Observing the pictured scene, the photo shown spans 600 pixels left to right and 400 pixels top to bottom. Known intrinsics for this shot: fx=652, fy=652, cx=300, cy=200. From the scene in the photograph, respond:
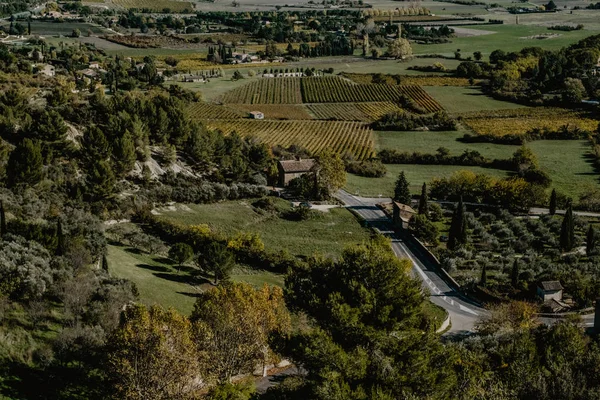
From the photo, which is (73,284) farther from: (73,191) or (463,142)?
(463,142)

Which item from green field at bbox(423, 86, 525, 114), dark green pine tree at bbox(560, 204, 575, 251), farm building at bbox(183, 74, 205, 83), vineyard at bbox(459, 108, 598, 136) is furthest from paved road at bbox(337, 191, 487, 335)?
farm building at bbox(183, 74, 205, 83)

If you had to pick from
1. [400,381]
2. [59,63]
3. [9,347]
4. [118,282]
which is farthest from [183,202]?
[59,63]

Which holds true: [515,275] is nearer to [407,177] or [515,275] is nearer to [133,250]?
[133,250]

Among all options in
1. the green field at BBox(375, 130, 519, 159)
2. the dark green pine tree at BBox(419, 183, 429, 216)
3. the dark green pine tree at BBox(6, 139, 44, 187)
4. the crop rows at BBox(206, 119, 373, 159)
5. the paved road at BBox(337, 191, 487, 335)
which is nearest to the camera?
the paved road at BBox(337, 191, 487, 335)

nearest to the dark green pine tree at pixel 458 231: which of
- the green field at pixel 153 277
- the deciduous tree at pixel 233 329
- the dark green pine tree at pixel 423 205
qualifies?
the dark green pine tree at pixel 423 205

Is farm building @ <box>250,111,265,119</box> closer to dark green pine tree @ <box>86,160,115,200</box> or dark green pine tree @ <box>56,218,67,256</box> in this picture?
dark green pine tree @ <box>86,160,115,200</box>

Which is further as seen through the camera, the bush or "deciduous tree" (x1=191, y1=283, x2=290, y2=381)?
the bush

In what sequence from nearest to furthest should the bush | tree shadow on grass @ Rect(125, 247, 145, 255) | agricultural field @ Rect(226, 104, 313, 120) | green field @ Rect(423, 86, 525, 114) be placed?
tree shadow on grass @ Rect(125, 247, 145, 255) → the bush → agricultural field @ Rect(226, 104, 313, 120) → green field @ Rect(423, 86, 525, 114)
